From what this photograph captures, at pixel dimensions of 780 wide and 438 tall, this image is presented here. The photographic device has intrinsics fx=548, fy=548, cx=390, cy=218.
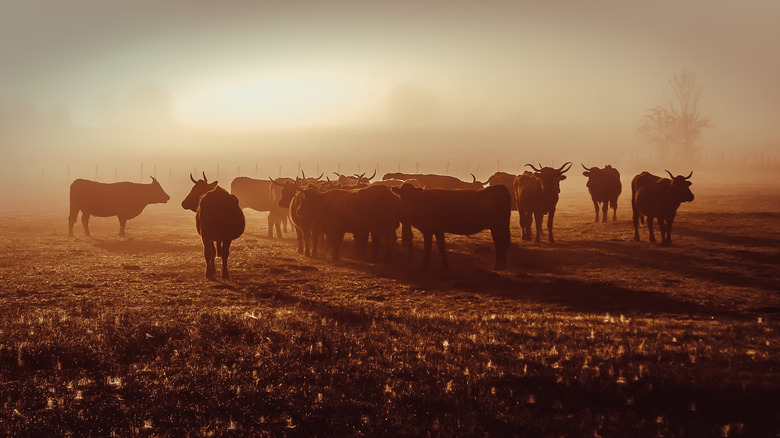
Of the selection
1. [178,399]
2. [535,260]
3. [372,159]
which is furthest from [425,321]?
[372,159]

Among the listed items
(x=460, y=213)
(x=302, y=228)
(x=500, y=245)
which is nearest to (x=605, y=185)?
(x=500, y=245)

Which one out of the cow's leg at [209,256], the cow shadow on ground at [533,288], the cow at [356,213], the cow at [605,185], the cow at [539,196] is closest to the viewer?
the cow shadow on ground at [533,288]

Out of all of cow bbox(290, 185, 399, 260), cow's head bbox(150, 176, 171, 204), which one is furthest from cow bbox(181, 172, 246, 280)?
cow's head bbox(150, 176, 171, 204)

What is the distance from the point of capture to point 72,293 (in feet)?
36.6

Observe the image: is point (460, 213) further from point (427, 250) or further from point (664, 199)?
point (664, 199)

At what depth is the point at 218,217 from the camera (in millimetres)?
12641

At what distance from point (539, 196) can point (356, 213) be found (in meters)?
6.45

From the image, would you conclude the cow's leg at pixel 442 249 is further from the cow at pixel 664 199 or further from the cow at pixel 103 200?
the cow at pixel 103 200

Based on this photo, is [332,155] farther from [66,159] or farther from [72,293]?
[72,293]

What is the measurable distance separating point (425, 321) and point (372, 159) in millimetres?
133887

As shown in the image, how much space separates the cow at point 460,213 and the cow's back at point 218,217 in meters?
4.40

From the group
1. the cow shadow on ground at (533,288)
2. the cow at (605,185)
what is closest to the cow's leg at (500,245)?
the cow shadow on ground at (533,288)

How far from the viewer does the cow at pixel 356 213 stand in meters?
16.0

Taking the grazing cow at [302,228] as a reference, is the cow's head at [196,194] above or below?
above
